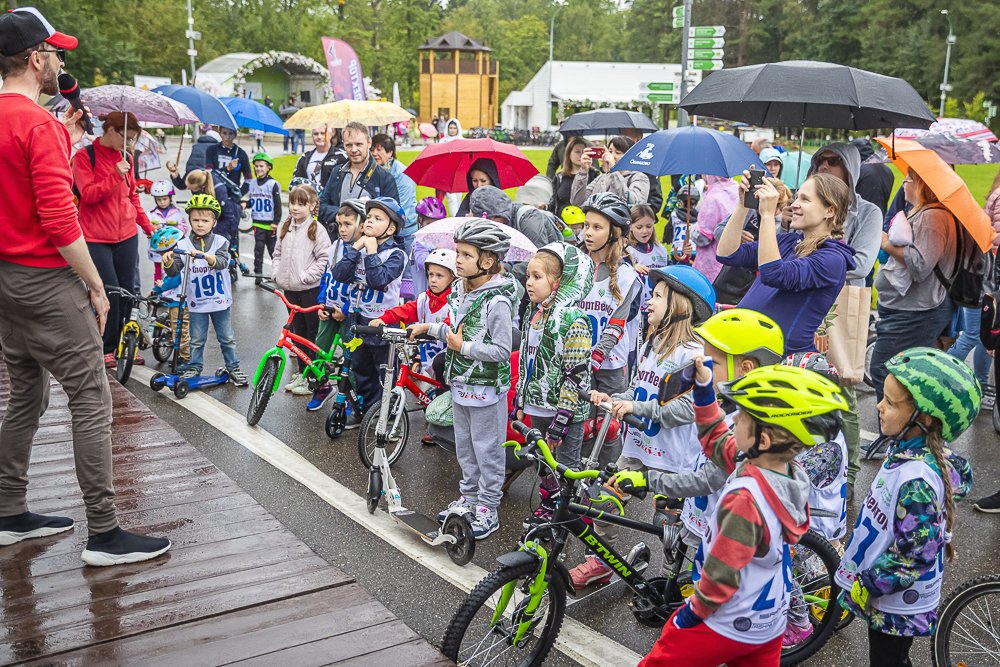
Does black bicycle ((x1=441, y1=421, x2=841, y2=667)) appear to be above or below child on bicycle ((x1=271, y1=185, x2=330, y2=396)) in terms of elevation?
below

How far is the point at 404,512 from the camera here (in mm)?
4785

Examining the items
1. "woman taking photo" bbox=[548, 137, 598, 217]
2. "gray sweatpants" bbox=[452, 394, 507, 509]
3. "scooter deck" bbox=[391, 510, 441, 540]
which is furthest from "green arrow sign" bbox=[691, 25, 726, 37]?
"scooter deck" bbox=[391, 510, 441, 540]

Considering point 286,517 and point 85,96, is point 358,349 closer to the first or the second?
point 286,517

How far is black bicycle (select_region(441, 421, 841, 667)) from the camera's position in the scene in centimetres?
322

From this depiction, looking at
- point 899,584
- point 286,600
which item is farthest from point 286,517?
point 899,584

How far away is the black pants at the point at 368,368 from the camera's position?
6316mm

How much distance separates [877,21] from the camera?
221 ft

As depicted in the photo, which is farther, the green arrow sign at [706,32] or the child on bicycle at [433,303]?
the green arrow sign at [706,32]

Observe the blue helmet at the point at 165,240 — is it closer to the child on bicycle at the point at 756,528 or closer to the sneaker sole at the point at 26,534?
the sneaker sole at the point at 26,534

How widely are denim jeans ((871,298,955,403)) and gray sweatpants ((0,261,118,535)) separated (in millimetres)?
4815

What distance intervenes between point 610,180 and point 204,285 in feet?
13.7

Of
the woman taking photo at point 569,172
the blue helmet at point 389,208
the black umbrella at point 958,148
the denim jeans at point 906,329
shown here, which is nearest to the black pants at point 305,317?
the blue helmet at point 389,208

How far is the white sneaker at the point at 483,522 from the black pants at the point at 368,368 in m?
1.85

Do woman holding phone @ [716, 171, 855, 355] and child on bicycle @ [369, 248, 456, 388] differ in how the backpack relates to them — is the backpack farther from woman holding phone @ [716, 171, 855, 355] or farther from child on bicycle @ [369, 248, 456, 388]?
child on bicycle @ [369, 248, 456, 388]
